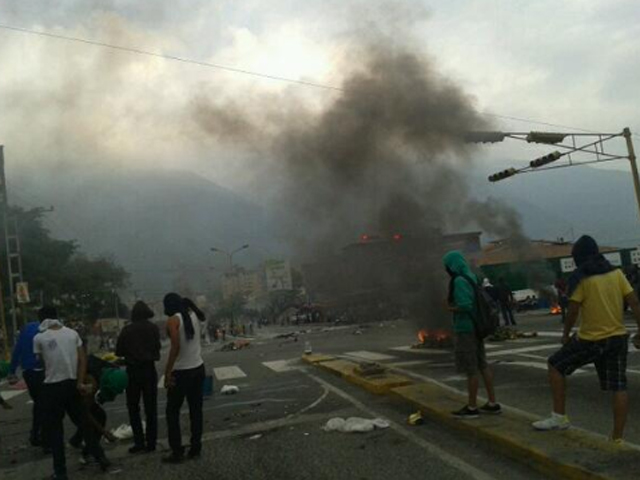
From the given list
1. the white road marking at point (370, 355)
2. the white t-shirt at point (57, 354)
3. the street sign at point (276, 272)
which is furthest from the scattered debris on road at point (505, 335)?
the street sign at point (276, 272)

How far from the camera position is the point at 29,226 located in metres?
43.7

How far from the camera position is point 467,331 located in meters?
6.05

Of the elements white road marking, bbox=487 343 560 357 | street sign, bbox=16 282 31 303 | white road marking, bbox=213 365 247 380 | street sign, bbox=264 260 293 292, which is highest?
street sign, bbox=264 260 293 292

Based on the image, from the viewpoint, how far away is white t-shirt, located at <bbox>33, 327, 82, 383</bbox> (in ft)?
Answer: 18.0

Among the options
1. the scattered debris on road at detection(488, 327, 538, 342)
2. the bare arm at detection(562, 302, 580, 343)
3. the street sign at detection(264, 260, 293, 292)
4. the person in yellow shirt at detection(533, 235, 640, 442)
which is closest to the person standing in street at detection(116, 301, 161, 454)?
the person in yellow shirt at detection(533, 235, 640, 442)

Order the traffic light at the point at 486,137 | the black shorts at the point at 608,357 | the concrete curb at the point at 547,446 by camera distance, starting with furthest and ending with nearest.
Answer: the traffic light at the point at 486,137
the black shorts at the point at 608,357
the concrete curb at the point at 547,446

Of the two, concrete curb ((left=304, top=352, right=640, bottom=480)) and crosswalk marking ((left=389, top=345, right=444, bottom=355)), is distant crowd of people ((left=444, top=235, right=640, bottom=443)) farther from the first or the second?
crosswalk marking ((left=389, top=345, right=444, bottom=355))

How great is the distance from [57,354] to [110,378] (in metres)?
0.97

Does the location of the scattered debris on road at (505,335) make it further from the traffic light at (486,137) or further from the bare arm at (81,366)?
the bare arm at (81,366)

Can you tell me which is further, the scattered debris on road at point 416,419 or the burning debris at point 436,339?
the burning debris at point 436,339

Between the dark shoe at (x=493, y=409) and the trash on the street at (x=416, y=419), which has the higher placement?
the dark shoe at (x=493, y=409)

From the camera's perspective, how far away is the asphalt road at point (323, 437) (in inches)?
201

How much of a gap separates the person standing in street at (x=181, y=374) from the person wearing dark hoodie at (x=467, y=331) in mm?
2445

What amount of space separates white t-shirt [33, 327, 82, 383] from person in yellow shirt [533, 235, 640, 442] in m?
4.01
